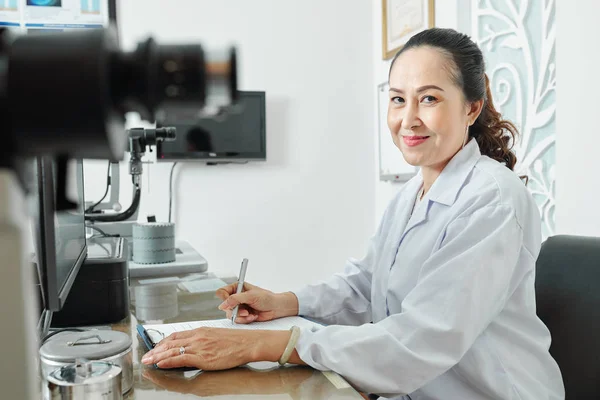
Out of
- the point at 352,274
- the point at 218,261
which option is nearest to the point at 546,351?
the point at 352,274

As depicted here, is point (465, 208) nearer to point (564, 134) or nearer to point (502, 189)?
point (502, 189)

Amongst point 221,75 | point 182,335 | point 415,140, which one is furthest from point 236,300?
point 221,75

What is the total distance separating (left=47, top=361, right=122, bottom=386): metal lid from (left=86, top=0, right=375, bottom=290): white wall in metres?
2.25

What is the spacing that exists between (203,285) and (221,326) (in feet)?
1.44

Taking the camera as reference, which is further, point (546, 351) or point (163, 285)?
point (163, 285)

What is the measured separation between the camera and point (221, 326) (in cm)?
104

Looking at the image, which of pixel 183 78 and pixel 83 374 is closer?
pixel 183 78

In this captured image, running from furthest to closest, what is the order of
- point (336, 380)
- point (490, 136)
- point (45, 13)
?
point (45, 13)
point (490, 136)
point (336, 380)

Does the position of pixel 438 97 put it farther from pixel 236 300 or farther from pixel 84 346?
pixel 84 346

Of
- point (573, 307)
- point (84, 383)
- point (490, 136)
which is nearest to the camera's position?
point (84, 383)

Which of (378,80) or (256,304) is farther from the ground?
(378,80)

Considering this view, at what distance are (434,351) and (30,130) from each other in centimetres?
79

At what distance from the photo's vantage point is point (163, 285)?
1.46 meters

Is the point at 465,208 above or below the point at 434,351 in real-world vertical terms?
above
